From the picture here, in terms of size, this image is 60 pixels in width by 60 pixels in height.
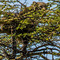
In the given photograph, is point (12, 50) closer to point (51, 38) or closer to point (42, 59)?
point (42, 59)

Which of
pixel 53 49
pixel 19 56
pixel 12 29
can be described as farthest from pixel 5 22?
pixel 53 49

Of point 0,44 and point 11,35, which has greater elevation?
point 11,35

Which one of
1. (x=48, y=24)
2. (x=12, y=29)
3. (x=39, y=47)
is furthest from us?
(x=39, y=47)

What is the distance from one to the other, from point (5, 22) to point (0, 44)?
1.17 feet

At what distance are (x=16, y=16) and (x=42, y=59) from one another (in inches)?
32.2

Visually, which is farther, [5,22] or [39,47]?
[39,47]

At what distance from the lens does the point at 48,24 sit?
5.80 feet

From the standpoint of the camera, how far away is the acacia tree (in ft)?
5.85

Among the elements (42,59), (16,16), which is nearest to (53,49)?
Result: (42,59)

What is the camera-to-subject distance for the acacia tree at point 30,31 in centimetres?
178

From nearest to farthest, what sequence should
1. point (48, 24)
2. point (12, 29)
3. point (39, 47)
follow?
point (48, 24) → point (12, 29) → point (39, 47)

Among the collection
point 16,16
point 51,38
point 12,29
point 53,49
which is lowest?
point 53,49

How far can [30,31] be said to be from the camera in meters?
1.90

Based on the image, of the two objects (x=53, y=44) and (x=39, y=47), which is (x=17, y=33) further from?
(x=53, y=44)
